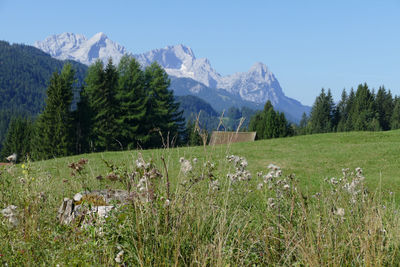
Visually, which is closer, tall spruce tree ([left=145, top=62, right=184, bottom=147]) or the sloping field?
the sloping field

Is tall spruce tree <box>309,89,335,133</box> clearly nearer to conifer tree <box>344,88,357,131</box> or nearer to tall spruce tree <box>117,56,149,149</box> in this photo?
conifer tree <box>344,88,357,131</box>

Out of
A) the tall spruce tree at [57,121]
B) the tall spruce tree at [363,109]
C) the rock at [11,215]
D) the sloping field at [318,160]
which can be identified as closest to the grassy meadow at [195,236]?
the rock at [11,215]

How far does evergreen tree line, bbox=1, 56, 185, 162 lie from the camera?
1535 inches

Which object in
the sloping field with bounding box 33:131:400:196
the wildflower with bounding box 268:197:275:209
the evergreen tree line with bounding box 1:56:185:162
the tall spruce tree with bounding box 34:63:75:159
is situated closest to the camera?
the wildflower with bounding box 268:197:275:209

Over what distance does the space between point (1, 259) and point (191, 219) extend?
1.52 meters

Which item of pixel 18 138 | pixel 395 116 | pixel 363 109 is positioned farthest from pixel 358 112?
pixel 18 138

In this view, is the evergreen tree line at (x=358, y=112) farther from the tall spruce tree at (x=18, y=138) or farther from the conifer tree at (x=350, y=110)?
the tall spruce tree at (x=18, y=138)

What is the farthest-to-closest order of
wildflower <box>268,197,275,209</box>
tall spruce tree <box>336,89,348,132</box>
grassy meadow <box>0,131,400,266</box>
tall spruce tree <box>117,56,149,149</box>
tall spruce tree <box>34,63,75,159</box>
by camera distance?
tall spruce tree <box>336,89,348,132</box>, tall spruce tree <box>117,56,149,149</box>, tall spruce tree <box>34,63,75,159</box>, wildflower <box>268,197,275,209</box>, grassy meadow <box>0,131,400,266</box>

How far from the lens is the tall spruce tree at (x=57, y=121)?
127 feet

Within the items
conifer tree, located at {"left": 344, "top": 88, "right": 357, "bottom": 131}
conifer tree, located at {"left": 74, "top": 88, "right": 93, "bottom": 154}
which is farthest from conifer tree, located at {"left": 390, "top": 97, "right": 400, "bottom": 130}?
conifer tree, located at {"left": 74, "top": 88, "right": 93, "bottom": 154}

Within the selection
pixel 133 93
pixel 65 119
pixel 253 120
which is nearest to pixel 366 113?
pixel 253 120

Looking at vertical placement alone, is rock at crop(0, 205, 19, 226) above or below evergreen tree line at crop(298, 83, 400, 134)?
below

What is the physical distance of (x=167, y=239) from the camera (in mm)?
2693

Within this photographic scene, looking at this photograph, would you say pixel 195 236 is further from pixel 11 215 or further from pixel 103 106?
pixel 103 106
